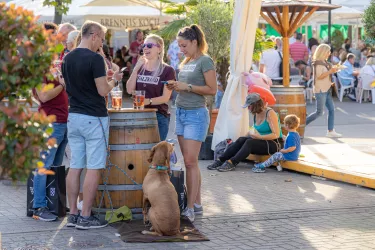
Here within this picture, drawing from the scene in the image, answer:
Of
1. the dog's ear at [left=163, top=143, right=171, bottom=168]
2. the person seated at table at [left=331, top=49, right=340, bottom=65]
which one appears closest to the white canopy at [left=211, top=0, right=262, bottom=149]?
the dog's ear at [left=163, top=143, right=171, bottom=168]

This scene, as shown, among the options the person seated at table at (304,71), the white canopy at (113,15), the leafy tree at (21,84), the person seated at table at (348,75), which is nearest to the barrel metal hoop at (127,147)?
the leafy tree at (21,84)

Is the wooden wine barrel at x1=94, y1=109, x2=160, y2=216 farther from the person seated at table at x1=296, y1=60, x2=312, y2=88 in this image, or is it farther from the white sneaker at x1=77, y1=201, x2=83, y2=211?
the person seated at table at x1=296, y1=60, x2=312, y2=88

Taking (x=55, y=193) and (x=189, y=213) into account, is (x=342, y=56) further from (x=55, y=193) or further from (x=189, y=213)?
(x=55, y=193)

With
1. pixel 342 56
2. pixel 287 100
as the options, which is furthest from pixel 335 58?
pixel 287 100

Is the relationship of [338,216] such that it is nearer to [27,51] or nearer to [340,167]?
[340,167]

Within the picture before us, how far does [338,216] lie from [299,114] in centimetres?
534

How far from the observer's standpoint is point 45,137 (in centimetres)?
417

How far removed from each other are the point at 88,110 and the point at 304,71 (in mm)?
16411

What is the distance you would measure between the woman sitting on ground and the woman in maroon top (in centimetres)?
263

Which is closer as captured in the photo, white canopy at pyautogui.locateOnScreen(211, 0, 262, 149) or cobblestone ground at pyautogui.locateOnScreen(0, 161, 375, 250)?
cobblestone ground at pyautogui.locateOnScreen(0, 161, 375, 250)

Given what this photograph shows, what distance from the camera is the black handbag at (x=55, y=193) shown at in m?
7.62

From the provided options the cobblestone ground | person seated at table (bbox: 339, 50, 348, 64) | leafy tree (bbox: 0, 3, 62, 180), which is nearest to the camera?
leafy tree (bbox: 0, 3, 62, 180)

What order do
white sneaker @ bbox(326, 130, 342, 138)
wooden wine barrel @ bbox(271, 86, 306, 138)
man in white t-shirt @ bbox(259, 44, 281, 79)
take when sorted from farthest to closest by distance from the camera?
man in white t-shirt @ bbox(259, 44, 281, 79)
white sneaker @ bbox(326, 130, 342, 138)
wooden wine barrel @ bbox(271, 86, 306, 138)

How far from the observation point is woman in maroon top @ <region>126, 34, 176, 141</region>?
Answer: 7789mm
